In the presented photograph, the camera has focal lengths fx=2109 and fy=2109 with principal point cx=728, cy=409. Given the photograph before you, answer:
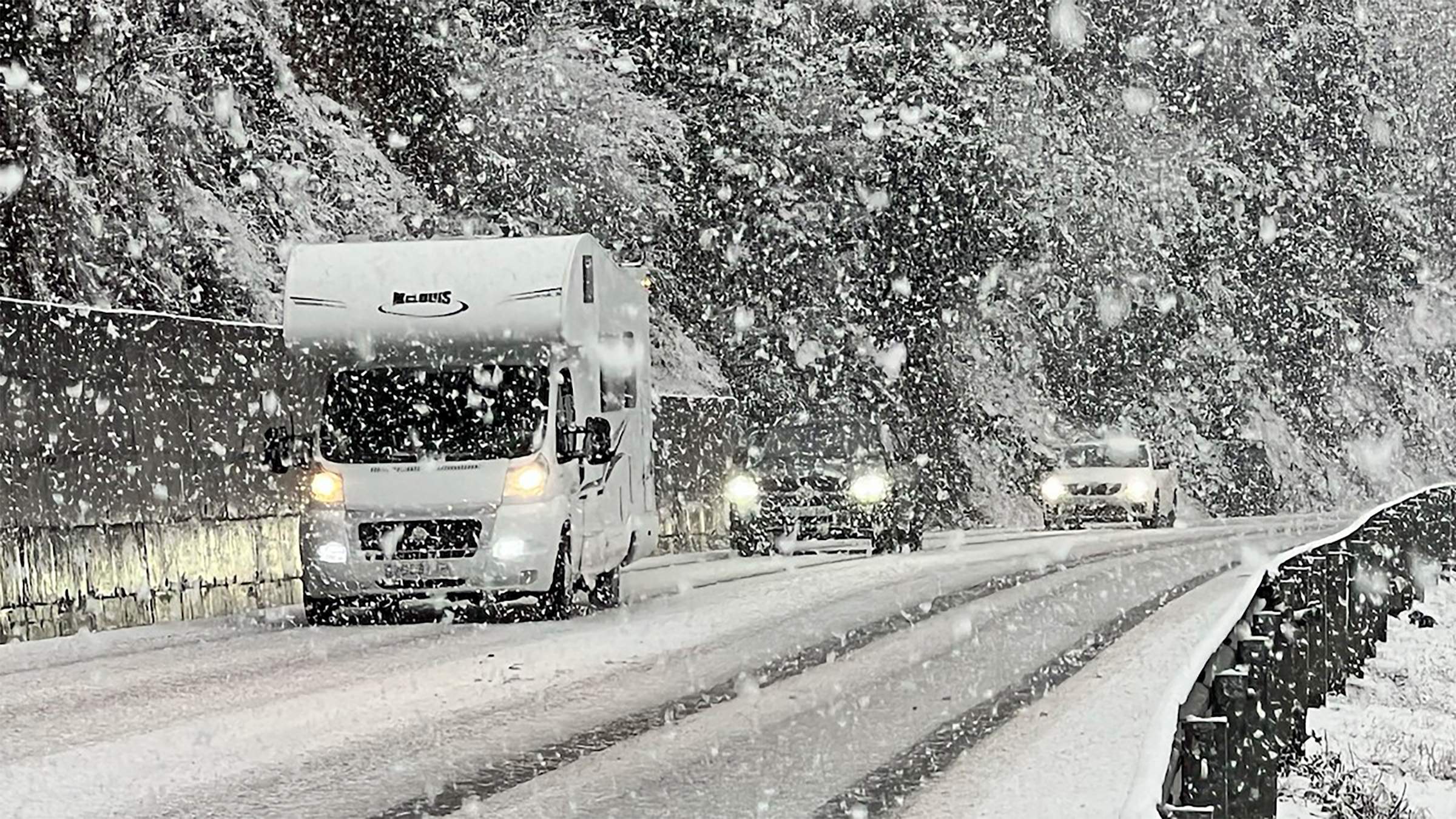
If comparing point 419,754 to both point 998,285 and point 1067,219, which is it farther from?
point 1067,219

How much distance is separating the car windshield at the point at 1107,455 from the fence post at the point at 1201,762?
31220 mm

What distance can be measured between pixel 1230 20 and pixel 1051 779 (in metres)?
55.4

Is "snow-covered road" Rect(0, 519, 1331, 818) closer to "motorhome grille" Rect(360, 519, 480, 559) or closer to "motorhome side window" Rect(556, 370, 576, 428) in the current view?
"motorhome grille" Rect(360, 519, 480, 559)

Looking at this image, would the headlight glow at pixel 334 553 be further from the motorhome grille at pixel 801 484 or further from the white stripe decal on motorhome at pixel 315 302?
the motorhome grille at pixel 801 484

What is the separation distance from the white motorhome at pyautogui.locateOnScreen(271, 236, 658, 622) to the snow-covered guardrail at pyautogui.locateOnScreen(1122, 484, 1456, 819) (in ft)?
19.4

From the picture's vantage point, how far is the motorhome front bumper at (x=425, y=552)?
16.0 meters

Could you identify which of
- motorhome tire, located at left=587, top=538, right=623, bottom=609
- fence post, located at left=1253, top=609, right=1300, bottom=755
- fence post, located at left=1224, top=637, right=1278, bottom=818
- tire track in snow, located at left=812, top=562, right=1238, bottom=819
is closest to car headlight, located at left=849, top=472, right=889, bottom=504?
motorhome tire, located at left=587, top=538, right=623, bottom=609

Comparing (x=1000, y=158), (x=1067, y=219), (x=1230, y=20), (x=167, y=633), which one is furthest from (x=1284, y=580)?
(x=1230, y=20)

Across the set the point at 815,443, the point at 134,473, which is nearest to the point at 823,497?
the point at 815,443

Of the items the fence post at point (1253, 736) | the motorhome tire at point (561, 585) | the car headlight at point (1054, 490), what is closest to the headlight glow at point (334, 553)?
the motorhome tire at point (561, 585)

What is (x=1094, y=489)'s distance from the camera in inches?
1428

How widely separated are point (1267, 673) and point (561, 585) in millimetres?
9274

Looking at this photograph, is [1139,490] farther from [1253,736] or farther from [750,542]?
[1253,736]

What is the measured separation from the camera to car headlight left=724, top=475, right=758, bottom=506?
88.2 ft
